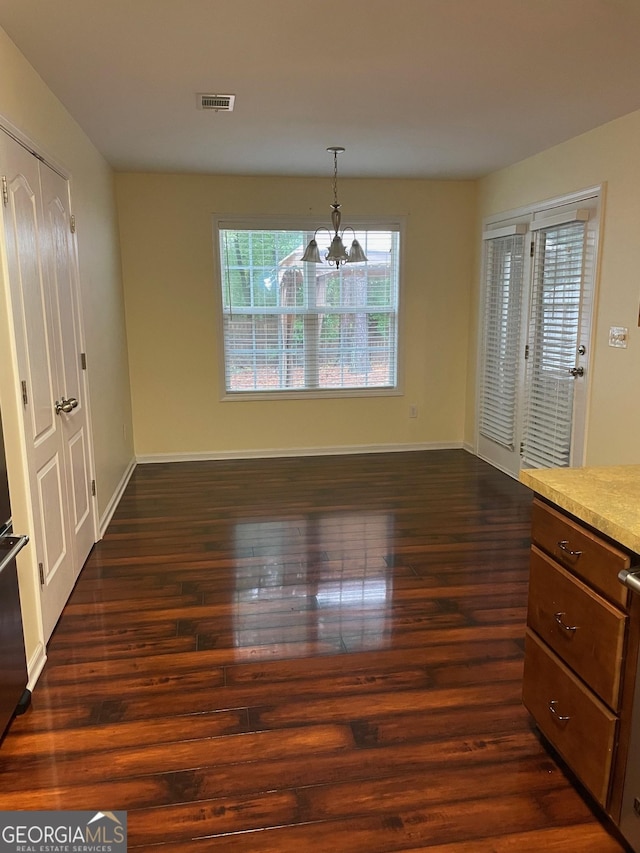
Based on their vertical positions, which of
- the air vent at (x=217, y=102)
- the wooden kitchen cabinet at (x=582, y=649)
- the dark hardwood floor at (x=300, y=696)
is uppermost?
the air vent at (x=217, y=102)

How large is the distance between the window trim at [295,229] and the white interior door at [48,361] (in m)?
2.21

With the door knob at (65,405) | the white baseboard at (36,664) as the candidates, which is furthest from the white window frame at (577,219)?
the white baseboard at (36,664)

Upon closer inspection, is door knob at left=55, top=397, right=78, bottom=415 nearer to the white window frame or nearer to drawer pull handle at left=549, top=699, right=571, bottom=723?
drawer pull handle at left=549, top=699, right=571, bottom=723

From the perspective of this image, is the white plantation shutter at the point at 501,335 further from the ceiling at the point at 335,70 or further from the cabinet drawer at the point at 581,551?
the cabinet drawer at the point at 581,551

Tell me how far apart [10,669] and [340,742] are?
1155 millimetres

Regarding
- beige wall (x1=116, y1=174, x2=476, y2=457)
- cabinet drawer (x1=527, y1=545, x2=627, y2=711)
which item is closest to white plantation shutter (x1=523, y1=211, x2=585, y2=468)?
beige wall (x1=116, y1=174, x2=476, y2=457)

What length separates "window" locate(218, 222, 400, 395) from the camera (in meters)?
5.53

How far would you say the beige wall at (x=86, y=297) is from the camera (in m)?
2.35

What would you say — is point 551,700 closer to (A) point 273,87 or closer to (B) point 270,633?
(B) point 270,633

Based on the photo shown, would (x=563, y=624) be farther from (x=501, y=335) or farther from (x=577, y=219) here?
(x=501, y=335)

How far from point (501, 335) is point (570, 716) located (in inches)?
153

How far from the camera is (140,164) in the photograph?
15.9 ft

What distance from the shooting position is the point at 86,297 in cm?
369

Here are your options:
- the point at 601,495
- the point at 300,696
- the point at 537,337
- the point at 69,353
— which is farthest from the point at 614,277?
the point at 69,353
